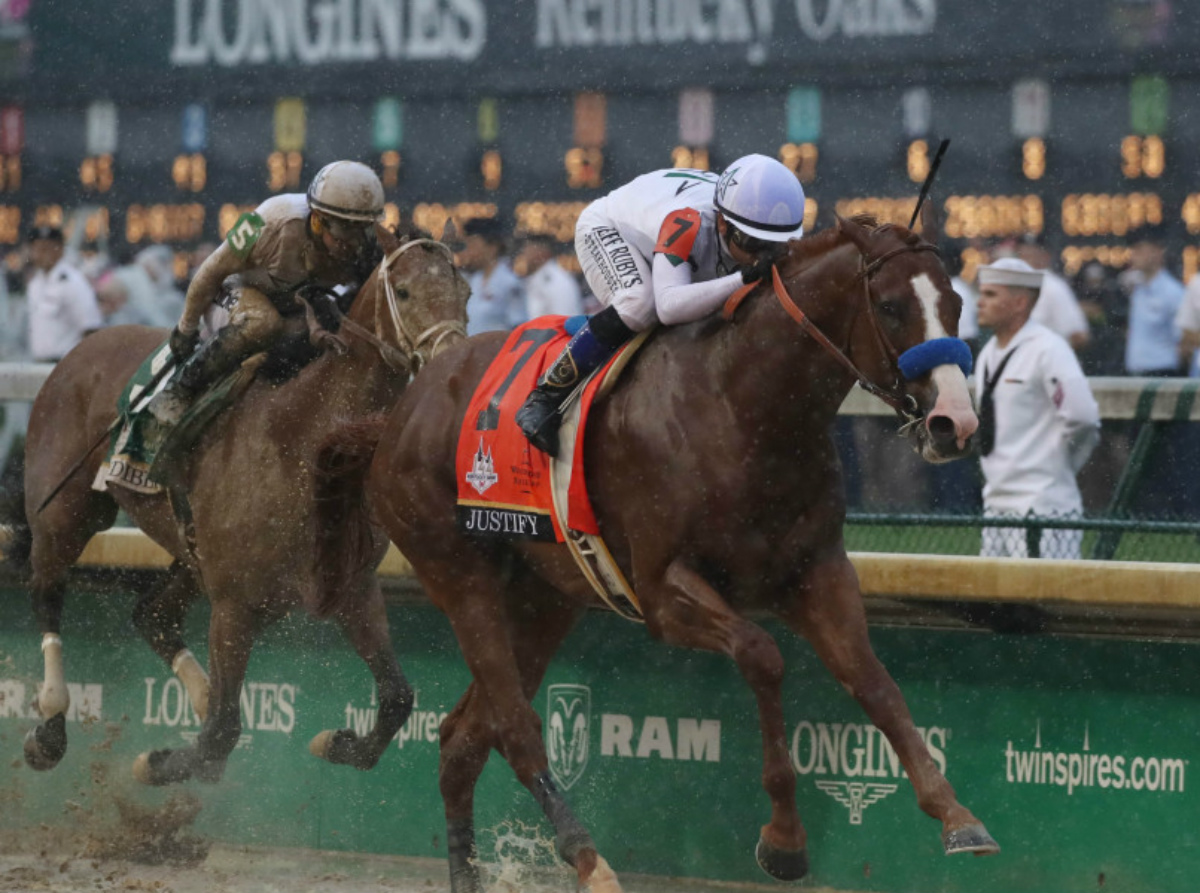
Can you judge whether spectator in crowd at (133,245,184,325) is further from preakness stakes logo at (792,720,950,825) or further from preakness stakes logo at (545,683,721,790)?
preakness stakes logo at (792,720,950,825)

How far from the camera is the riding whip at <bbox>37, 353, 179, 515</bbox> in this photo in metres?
6.62

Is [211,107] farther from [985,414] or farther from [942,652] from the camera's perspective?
[942,652]

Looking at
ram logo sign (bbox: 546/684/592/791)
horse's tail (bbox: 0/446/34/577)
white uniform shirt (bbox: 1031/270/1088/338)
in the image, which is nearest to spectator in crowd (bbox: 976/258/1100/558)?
ram logo sign (bbox: 546/684/592/791)

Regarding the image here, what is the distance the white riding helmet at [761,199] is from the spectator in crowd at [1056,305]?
429 centimetres

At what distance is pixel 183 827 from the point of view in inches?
268

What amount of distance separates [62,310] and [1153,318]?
5907 mm

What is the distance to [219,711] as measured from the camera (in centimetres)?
629

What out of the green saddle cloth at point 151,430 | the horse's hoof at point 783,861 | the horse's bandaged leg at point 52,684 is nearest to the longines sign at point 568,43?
the green saddle cloth at point 151,430

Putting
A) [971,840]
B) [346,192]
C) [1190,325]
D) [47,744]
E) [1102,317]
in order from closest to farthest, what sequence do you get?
[971,840] → [346,192] → [47,744] → [1190,325] → [1102,317]

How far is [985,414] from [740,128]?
186 inches

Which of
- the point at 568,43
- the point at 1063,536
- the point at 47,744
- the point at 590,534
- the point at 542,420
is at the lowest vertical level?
the point at 47,744

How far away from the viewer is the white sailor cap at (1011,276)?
285 inches

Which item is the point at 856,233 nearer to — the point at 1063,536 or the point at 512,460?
the point at 512,460

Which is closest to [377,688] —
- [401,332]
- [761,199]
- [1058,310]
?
[401,332]
